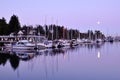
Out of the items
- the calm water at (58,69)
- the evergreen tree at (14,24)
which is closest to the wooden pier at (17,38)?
the evergreen tree at (14,24)

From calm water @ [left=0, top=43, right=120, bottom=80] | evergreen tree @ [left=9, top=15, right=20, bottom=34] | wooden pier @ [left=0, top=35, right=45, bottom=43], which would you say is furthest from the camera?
evergreen tree @ [left=9, top=15, right=20, bottom=34]

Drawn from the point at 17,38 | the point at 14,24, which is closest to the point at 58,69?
the point at 17,38

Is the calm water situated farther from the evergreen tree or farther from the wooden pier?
the evergreen tree

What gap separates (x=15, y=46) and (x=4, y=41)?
23357 millimetres

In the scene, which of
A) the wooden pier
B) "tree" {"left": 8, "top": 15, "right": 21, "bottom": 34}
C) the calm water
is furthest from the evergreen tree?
the calm water

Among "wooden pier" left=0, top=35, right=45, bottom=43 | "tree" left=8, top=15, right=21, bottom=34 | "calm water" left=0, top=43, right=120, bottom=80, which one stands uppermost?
"tree" left=8, top=15, right=21, bottom=34

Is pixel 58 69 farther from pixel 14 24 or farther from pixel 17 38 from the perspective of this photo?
pixel 14 24

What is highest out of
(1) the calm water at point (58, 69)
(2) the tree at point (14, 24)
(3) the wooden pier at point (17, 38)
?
(2) the tree at point (14, 24)

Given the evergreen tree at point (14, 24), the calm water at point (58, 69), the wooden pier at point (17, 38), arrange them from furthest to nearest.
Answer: the evergreen tree at point (14, 24)
the wooden pier at point (17, 38)
the calm water at point (58, 69)

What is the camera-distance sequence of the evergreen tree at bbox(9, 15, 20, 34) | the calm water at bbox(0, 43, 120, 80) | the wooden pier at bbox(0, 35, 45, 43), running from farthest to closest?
1. the evergreen tree at bbox(9, 15, 20, 34)
2. the wooden pier at bbox(0, 35, 45, 43)
3. the calm water at bbox(0, 43, 120, 80)

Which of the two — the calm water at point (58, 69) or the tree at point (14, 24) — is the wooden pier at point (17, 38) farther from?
the calm water at point (58, 69)

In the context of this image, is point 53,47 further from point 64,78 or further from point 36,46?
point 64,78

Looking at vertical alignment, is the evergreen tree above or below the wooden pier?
above

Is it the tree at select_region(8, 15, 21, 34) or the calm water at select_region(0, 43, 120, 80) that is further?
the tree at select_region(8, 15, 21, 34)
